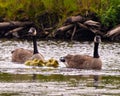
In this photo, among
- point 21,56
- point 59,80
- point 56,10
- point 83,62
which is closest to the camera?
point 59,80

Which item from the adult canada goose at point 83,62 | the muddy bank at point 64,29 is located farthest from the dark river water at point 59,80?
the muddy bank at point 64,29

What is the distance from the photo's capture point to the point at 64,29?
39062 millimetres

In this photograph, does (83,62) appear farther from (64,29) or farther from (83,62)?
(64,29)

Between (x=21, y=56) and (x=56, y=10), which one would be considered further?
(x=56, y=10)

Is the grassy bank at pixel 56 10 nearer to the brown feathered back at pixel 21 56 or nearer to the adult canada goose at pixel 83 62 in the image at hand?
the brown feathered back at pixel 21 56

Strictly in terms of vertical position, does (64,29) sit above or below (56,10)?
below

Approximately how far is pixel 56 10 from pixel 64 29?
8.61 ft

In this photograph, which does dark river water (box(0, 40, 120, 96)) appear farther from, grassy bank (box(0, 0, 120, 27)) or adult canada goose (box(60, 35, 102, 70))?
grassy bank (box(0, 0, 120, 27))

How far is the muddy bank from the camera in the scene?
39281 mm

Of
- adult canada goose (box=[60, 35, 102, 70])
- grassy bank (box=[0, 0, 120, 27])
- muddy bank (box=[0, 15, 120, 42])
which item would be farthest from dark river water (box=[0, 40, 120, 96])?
grassy bank (box=[0, 0, 120, 27])

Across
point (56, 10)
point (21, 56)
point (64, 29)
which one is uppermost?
point (56, 10)

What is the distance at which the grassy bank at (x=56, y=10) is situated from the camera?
40312 mm

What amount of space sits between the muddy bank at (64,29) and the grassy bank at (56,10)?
0.31m

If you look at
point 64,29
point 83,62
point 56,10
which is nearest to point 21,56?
point 83,62
